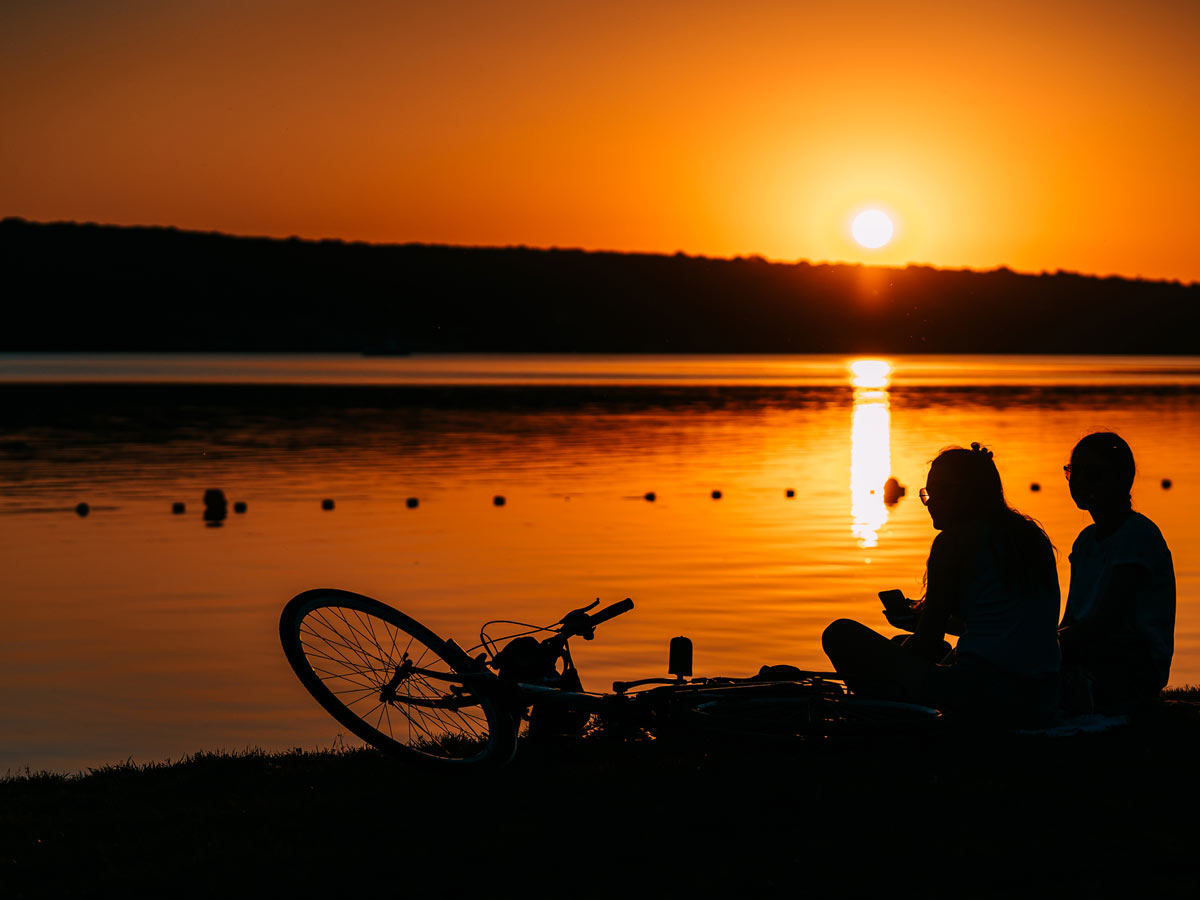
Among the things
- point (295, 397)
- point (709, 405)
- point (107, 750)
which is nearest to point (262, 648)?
point (107, 750)

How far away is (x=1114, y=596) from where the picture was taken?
8.57 m

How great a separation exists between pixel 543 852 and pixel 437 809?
93 centimetres

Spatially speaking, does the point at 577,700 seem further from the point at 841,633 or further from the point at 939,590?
the point at 939,590

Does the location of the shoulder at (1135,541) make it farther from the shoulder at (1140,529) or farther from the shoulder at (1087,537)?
the shoulder at (1087,537)

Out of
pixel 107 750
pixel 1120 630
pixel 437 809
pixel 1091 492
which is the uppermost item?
pixel 1091 492

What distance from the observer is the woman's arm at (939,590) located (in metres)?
8.04

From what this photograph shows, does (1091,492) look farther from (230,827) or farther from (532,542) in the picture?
(532,542)

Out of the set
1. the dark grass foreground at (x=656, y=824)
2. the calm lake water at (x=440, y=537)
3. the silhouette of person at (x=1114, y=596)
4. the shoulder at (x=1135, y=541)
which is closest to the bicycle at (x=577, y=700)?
the dark grass foreground at (x=656, y=824)

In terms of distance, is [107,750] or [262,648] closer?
[107,750]

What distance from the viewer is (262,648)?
16.1 m

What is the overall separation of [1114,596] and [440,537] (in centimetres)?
1806

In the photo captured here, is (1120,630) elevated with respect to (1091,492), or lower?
lower

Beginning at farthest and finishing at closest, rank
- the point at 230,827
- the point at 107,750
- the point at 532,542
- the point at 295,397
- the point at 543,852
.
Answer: the point at 295,397 → the point at 532,542 → the point at 107,750 → the point at 230,827 → the point at 543,852

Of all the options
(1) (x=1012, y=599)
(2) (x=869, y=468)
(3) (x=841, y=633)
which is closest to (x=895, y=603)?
(3) (x=841, y=633)
